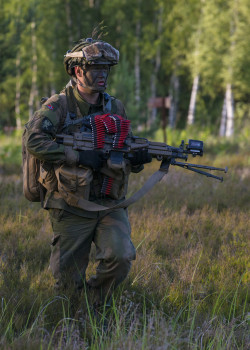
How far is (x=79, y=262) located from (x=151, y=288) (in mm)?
659

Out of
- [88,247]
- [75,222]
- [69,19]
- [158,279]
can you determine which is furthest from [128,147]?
[69,19]

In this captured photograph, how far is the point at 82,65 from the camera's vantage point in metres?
3.76

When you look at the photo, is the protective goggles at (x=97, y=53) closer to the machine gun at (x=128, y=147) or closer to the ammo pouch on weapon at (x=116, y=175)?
the machine gun at (x=128, y=147)

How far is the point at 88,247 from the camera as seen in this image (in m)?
3.87

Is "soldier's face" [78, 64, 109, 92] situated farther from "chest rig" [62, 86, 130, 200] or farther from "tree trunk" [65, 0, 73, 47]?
"tree trunk" [65, 0, 73, 47]

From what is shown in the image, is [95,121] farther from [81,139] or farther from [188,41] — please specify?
[188,41]

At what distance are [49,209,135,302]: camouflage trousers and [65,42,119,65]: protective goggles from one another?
117 centimetres

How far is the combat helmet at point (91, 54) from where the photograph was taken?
3.64m

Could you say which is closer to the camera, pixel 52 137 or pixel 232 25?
pixel 52 137

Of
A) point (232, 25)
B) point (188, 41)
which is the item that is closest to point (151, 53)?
point (188, 41)

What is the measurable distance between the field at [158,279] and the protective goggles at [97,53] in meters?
1.77

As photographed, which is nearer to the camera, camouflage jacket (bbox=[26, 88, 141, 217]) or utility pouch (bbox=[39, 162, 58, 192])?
camouflage jacket (bbox=[26, 88, 141, 217])

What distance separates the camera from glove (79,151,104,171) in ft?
11.6

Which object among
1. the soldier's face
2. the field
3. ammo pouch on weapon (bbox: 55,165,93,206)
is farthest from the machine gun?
the field
